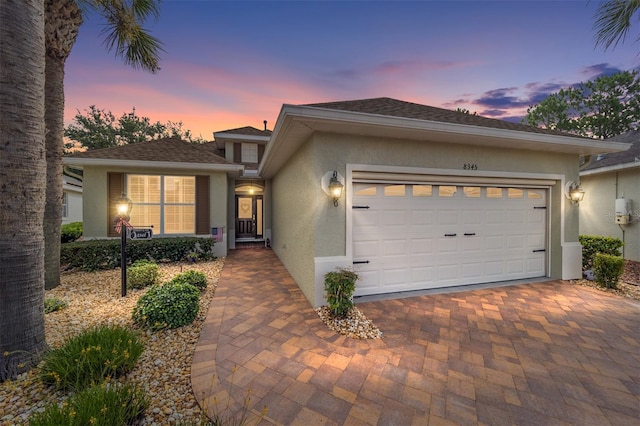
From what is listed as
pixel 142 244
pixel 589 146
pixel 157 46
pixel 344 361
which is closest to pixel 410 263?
pixel 344 361

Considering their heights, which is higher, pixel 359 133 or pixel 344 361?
pixel 359 133

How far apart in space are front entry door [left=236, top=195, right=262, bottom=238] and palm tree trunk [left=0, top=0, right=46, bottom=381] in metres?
9.14

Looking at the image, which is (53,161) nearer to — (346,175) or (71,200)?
(346,175)

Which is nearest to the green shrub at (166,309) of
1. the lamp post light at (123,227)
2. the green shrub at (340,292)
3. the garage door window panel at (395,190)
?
the lamp post light at (123,227)

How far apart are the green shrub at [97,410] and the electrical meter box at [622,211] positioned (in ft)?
39.0

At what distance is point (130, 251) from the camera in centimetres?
639

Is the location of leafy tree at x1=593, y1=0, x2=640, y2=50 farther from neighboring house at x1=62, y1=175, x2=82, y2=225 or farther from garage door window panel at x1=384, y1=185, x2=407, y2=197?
neighboring house at x1=62, y1=175, x2=82, y2=225

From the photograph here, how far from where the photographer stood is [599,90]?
56.7 ft

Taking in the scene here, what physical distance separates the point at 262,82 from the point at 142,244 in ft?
20.9

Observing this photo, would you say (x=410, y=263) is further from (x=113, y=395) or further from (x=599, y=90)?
(x=599, y=90)

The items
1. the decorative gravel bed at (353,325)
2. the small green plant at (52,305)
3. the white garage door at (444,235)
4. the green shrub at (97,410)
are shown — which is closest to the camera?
the green shrub at (97,410)

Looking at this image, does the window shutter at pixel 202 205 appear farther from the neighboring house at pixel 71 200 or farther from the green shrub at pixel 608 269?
the neighboring house at pixel 71 200

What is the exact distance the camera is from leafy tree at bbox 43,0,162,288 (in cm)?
434

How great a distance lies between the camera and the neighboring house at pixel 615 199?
283 inches
